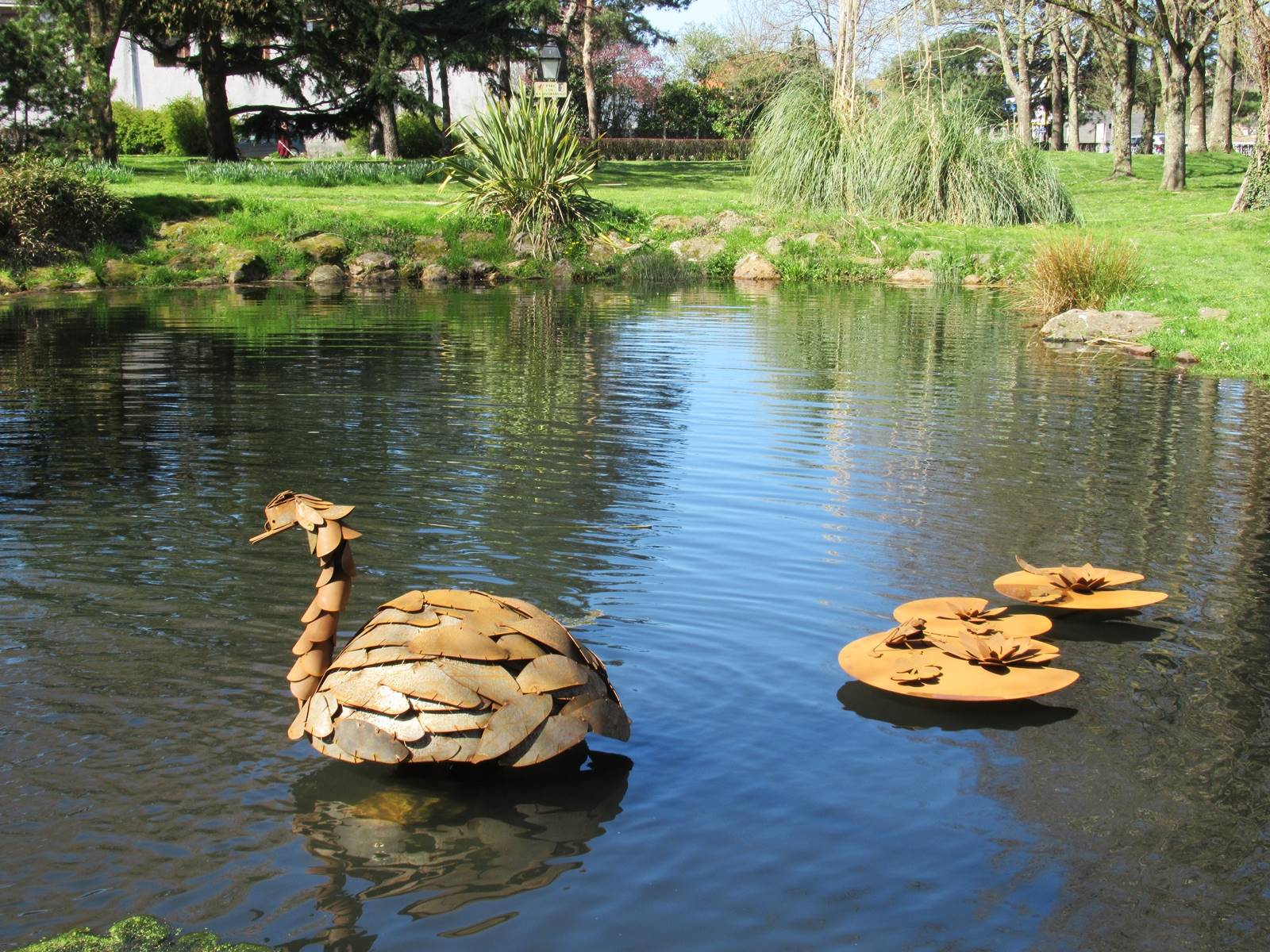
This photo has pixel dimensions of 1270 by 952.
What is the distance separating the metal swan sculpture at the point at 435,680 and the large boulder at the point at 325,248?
2117 centimetres

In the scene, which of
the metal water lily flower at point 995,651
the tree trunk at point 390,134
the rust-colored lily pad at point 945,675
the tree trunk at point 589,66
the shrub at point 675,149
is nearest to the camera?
the rust-colored lily pad at point 945,675

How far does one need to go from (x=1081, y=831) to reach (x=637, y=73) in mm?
59661

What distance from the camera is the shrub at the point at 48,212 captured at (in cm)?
2231

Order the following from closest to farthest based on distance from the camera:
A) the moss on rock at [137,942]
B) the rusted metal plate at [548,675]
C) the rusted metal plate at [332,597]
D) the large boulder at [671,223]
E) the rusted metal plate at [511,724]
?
the moss on rock at [137,942], the rusted metal plate at [511,724], the rusted metal plate at [548,675], the rusted metal plate at [332,597], the large boulder at [671,223]

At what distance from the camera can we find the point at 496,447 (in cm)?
946

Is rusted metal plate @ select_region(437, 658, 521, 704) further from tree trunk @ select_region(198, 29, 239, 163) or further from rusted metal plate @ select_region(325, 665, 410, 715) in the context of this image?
tree trunk @ select_region(198, 29, 239, 163)

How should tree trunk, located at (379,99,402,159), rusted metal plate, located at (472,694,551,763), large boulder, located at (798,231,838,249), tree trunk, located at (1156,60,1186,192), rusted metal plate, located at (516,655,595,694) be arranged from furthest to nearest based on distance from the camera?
1. tree trunk, located at (379,99,402,159)
2. tree trunk, located at (1156,60,1186,192)
3. large boulder, located at (798,231,838,249)
4. rusted metal plate, located at (516,655,595,694)
5. rusted metal plate, located at (472,694,551,763)

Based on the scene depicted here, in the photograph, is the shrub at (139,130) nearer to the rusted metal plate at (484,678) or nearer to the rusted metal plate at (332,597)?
the rusted metal plate at (332,597)

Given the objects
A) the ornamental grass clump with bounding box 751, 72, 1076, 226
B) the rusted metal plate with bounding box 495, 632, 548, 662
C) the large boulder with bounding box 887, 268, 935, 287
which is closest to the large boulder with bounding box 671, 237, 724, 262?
the ornamental grass clump with bounding box 751, 72, 1076, 226

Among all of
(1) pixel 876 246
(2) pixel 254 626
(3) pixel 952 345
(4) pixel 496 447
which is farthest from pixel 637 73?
(2) pixel 254 626

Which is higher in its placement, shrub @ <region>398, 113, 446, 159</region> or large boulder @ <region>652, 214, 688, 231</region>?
shrub @ <region>398, 113, 446, 159</region>

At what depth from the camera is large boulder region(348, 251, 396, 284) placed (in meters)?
24.2

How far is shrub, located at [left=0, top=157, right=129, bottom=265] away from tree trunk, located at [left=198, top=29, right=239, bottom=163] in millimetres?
10775

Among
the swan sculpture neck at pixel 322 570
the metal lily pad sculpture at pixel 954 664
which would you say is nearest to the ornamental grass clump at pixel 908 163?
the metal lily pad sculpture at pixel 954 664
